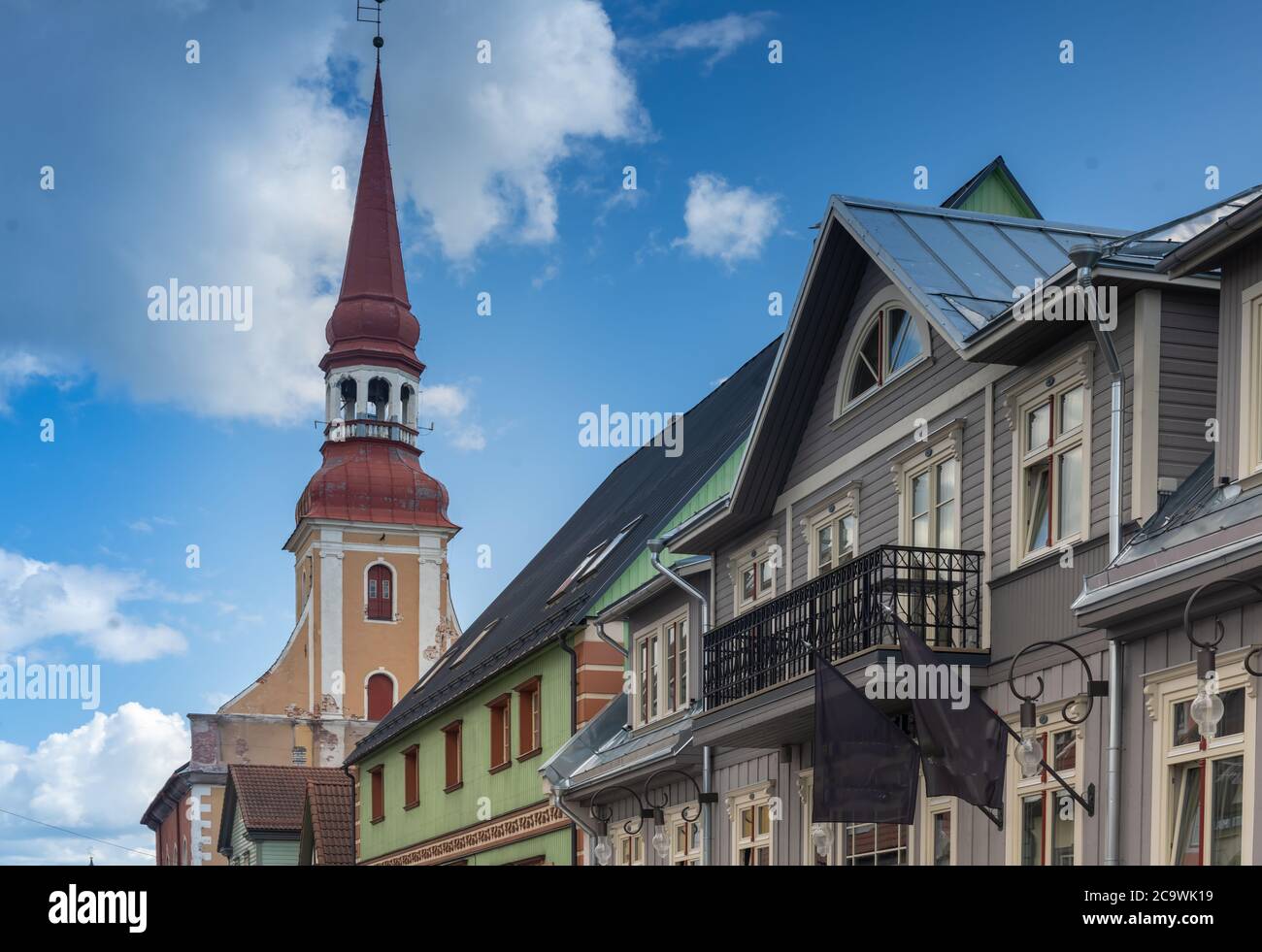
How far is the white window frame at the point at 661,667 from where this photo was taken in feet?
81.7

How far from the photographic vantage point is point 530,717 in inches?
1280

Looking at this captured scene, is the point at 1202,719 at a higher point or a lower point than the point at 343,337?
lower

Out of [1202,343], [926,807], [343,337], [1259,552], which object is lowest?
[926,807]

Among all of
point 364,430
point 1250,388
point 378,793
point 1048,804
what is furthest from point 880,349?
point 364,430

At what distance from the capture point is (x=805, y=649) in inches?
725

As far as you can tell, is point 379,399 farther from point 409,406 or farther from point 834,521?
point 834,521

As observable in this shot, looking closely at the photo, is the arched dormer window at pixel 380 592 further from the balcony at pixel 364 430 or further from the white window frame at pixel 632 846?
the white window frame at pixel 632 846

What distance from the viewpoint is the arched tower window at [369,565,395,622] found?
3268 inches

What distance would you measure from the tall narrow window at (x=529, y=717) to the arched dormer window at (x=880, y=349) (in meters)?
13.0

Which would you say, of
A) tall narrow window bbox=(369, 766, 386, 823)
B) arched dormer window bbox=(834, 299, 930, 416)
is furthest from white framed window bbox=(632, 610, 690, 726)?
tall narrow window bbox=(369, 766, 386, 823)

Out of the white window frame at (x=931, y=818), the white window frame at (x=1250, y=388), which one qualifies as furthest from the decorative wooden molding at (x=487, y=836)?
the white window frame at (x=1250, y=388)
